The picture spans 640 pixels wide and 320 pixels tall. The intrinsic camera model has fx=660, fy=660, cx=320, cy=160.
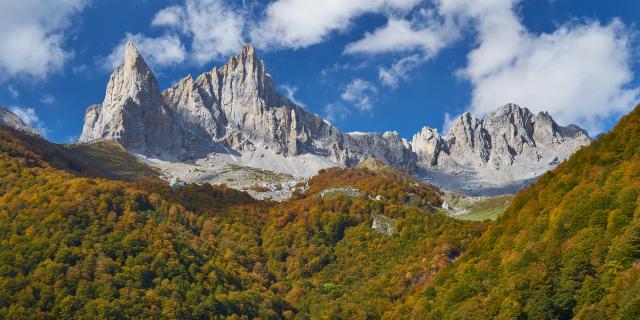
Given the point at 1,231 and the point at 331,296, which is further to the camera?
the point at 331,296

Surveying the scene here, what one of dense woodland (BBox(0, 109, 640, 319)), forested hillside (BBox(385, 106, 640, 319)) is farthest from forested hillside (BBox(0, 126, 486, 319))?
forested hillside (BBox(385, 106, 640, 319))

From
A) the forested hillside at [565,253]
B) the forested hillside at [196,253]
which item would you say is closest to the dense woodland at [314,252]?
the forested hillside at [565,253]

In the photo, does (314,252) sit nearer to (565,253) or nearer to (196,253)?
(196,253)

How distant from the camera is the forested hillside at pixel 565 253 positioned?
5466 cm

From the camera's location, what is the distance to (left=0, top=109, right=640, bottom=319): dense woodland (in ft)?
199

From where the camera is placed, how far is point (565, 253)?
61.7 meters

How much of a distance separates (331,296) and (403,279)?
14.6 m

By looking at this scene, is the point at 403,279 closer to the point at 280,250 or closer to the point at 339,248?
the point at 339,248

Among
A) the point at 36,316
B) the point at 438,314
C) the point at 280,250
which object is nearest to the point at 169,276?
the point at 36,316

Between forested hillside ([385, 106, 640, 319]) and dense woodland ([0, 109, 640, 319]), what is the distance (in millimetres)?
180

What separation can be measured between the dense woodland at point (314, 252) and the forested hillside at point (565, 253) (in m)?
A: 0.18

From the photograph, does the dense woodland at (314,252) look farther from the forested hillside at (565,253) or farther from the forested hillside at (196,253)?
the forested hillside at (196,253)

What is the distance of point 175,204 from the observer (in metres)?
152

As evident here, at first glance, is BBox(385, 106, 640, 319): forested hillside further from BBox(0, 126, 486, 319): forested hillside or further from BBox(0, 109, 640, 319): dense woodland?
BBox(0, 126, 486, 319): forested hillside
